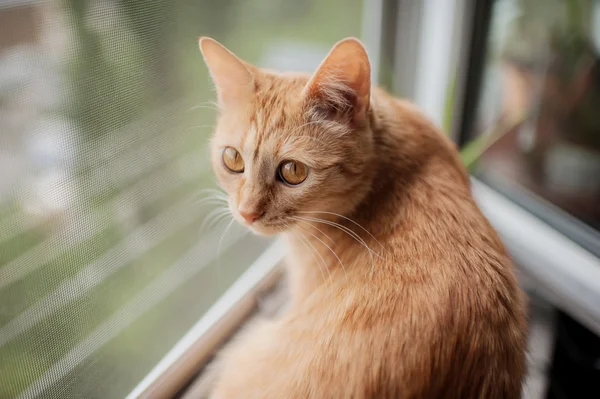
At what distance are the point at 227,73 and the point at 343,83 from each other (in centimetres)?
23

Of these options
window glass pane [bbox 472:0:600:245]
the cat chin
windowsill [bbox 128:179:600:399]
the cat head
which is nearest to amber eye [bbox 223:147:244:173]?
the cat head

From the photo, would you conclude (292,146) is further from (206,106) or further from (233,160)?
(206,106)

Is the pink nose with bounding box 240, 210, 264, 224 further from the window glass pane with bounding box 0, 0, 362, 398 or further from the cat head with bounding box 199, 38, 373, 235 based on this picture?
Answer: the window glass pane with bounding box 0, 0, 362, 398

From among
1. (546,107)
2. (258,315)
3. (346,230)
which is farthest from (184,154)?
A: (546,107)

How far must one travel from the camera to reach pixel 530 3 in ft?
4.73

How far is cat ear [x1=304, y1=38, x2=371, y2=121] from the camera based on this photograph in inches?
31.9

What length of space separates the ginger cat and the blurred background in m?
0.15

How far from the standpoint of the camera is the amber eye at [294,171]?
93 centimetres

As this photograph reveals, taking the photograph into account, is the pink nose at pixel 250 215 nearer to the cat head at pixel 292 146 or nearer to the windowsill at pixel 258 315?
the cat head at pixel 292 146

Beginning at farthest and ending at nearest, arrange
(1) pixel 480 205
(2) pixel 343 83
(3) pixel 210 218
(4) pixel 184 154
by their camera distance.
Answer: (1) pixel 480 205
(3) pixel 210 218
(4) pixel 184 154
(2) pixel 343 83

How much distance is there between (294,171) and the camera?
0.93 m

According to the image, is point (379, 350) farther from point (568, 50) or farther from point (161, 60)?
point (568, 50)

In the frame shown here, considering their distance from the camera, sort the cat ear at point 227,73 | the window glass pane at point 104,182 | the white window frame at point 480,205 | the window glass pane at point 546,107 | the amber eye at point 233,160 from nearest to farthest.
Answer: the window glass pane at point 104,182
the cat ear at point 227,73
the amber eye at point 233,160
the white window frame at point 480,205
the window glass pane at point 546,107

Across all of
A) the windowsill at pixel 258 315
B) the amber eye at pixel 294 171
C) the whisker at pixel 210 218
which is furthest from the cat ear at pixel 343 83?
the windowsill at pixel 258 315
